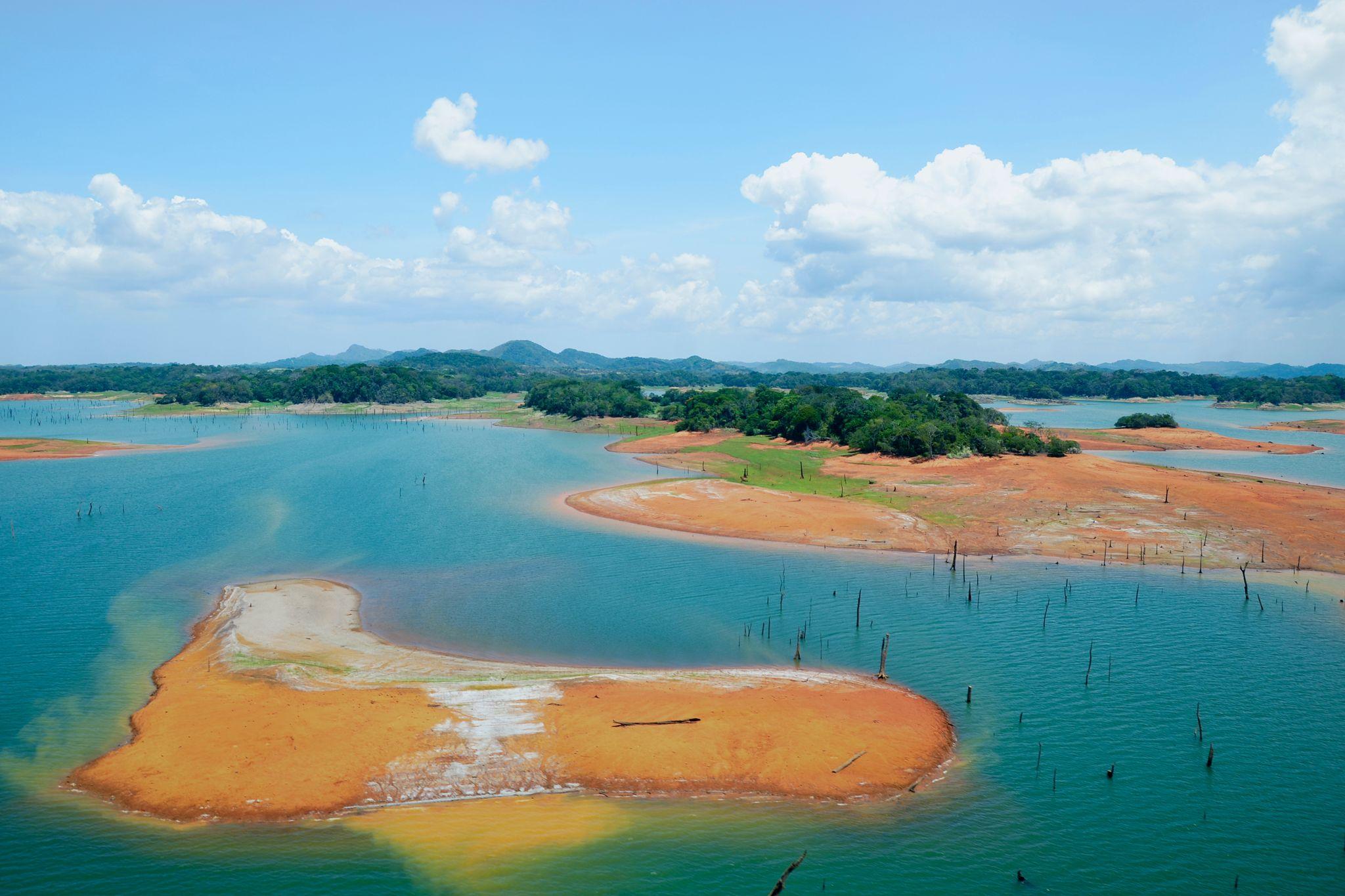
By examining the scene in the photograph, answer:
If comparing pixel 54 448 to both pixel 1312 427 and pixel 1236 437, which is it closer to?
pixel 1236 437

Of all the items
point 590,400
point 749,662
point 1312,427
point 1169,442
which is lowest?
point 749,662

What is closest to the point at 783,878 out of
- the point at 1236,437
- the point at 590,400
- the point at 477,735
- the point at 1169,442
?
the point at 477,735

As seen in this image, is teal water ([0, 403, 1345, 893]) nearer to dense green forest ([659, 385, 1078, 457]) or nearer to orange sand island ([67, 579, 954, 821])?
orange sand island ([67, 579, 954, 821])

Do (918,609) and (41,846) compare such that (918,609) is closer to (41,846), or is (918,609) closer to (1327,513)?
(41,846)

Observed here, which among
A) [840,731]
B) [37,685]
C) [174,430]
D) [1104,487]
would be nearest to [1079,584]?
[840,731]

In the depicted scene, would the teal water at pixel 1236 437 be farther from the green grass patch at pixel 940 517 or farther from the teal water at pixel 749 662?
the teal water at pixel 749 662

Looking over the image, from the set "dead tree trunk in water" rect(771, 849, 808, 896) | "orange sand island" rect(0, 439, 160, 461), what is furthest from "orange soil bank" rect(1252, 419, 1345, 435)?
"orange sand island" rect(0, 439, 160, 461)
